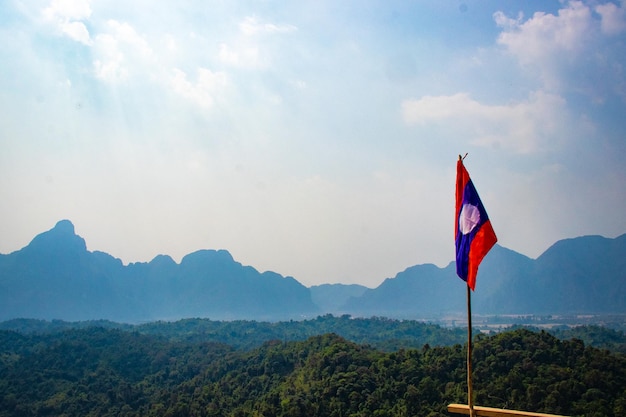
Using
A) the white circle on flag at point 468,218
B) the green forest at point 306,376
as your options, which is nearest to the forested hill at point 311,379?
the green forest at point 306,376

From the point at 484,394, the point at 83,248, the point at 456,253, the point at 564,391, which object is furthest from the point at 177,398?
the point at 83,248

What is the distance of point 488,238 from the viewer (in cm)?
581

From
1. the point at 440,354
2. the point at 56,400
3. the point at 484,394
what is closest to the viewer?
the point at 484,394

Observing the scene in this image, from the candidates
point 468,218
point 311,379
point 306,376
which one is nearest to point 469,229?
point 468,218

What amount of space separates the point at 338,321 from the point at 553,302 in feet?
394

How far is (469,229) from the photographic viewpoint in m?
5.89

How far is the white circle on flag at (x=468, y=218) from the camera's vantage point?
5.87 metres

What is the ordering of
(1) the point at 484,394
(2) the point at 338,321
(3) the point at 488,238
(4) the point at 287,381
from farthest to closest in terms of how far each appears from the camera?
(2) the point at 338,321, (4) the point at 287,381, (1) the point at 484,394, (3) the point at 488,238

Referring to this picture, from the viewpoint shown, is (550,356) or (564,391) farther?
(550,356)

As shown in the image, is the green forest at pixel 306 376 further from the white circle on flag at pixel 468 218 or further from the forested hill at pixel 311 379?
the white circle on flag at pixel 468 218

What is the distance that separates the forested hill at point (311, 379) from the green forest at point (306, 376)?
0.29 ft

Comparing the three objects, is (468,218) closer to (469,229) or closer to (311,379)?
(469,229)

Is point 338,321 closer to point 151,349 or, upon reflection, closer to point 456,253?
point 151,349

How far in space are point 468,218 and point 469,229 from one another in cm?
12
